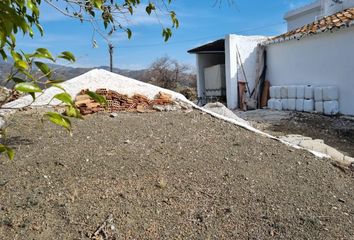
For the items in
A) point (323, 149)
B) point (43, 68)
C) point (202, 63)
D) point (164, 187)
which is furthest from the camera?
point (202, 63)

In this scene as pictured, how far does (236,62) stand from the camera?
1345 centimetres

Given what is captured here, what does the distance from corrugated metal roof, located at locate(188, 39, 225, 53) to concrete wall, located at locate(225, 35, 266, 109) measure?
71cm

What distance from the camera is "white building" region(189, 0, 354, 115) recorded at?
1013cm

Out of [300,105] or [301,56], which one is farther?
[301,56]

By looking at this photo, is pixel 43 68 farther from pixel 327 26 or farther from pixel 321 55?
pixel 321 55

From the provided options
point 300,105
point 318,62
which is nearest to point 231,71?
point 300,105

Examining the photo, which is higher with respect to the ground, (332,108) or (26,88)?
(26,88)

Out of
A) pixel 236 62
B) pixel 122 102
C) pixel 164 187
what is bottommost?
pixel 164 187

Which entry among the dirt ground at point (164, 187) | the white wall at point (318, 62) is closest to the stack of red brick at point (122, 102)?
the dirt ground at point (164, 187)

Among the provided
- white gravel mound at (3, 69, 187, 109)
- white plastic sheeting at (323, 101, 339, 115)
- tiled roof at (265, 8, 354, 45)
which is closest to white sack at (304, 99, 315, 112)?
white plastic sheeting at (323, 101, 339, 115)

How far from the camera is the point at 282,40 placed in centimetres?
1248

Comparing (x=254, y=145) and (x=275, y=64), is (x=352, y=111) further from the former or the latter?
(x=254, y=145)

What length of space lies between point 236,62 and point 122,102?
7.49 metres

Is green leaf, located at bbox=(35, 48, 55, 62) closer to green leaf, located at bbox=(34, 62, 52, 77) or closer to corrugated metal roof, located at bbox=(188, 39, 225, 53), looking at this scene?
green leaf, located at bbox=(34, 62, 52, 77)
